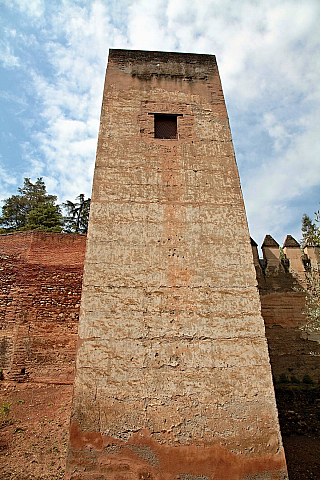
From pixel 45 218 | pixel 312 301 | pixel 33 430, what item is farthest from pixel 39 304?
pixel 45 218

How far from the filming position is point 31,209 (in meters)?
25.7

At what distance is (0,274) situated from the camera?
1005 cm

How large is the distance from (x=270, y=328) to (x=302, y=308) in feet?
4.27

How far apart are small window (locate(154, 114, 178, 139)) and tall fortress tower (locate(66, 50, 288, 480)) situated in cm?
2

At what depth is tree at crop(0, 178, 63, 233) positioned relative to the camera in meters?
20.2

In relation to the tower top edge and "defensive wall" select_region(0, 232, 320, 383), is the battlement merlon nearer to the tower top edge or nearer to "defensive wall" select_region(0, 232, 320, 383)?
"defensive wall" select_region(0, 232, 320, 383)

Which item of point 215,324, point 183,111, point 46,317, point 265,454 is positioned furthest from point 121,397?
point 46,317

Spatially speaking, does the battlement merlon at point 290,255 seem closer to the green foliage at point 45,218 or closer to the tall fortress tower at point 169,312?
the tall fortress tower at point 169,312

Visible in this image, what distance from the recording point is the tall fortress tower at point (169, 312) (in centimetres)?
382

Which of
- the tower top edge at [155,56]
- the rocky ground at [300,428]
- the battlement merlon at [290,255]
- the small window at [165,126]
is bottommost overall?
the rocky ground at [300,428]

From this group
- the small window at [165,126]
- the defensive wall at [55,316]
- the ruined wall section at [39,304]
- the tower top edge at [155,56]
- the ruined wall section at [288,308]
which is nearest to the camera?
the small window at [165,126]

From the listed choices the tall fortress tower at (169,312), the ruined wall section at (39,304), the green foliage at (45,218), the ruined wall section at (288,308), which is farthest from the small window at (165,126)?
the green foliage at (45,218)

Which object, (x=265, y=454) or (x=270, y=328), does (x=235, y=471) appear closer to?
(x=265, y=454)

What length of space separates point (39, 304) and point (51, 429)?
157 inches
